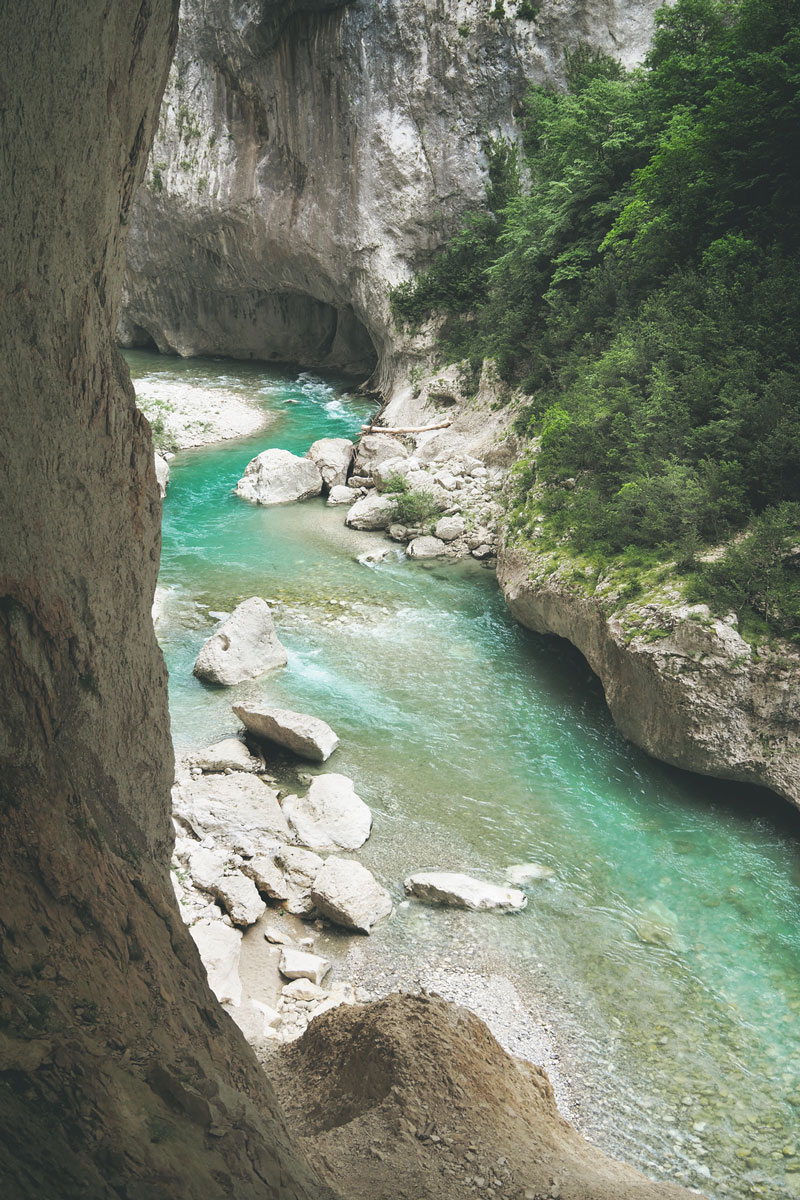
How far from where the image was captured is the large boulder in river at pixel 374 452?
65.7ft

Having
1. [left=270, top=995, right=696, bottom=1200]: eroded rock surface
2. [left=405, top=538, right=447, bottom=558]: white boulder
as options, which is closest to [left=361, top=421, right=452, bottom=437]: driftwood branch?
[left=405, top=538, right=447, bottom=558]: white boulder

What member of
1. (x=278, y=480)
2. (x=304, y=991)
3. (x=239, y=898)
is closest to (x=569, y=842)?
(x=304, y=991)

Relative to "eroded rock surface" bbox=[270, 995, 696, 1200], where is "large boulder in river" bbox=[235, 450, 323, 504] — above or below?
above

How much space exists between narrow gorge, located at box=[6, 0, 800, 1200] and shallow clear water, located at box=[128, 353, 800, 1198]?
0.13ft

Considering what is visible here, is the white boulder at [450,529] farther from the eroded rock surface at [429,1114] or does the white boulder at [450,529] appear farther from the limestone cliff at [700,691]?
the eroded rock surface at [429,1114]

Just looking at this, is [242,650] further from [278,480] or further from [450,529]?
[278,480]

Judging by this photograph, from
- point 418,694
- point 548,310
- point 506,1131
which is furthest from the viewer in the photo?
point 548,310

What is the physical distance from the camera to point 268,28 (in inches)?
922

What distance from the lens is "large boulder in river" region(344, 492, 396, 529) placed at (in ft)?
57.4

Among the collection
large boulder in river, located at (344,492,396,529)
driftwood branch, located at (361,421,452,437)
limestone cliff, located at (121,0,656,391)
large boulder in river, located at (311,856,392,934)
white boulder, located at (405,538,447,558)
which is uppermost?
limestone cliff, located at (121,0,656,391)

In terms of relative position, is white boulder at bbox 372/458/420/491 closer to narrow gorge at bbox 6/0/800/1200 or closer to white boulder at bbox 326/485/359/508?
narrow gorge at bbox 6/0/800/1200

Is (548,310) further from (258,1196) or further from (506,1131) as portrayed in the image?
(258,1196)

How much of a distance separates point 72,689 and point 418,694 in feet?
26.6

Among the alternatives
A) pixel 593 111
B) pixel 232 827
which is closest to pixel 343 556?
pixel 232 827
